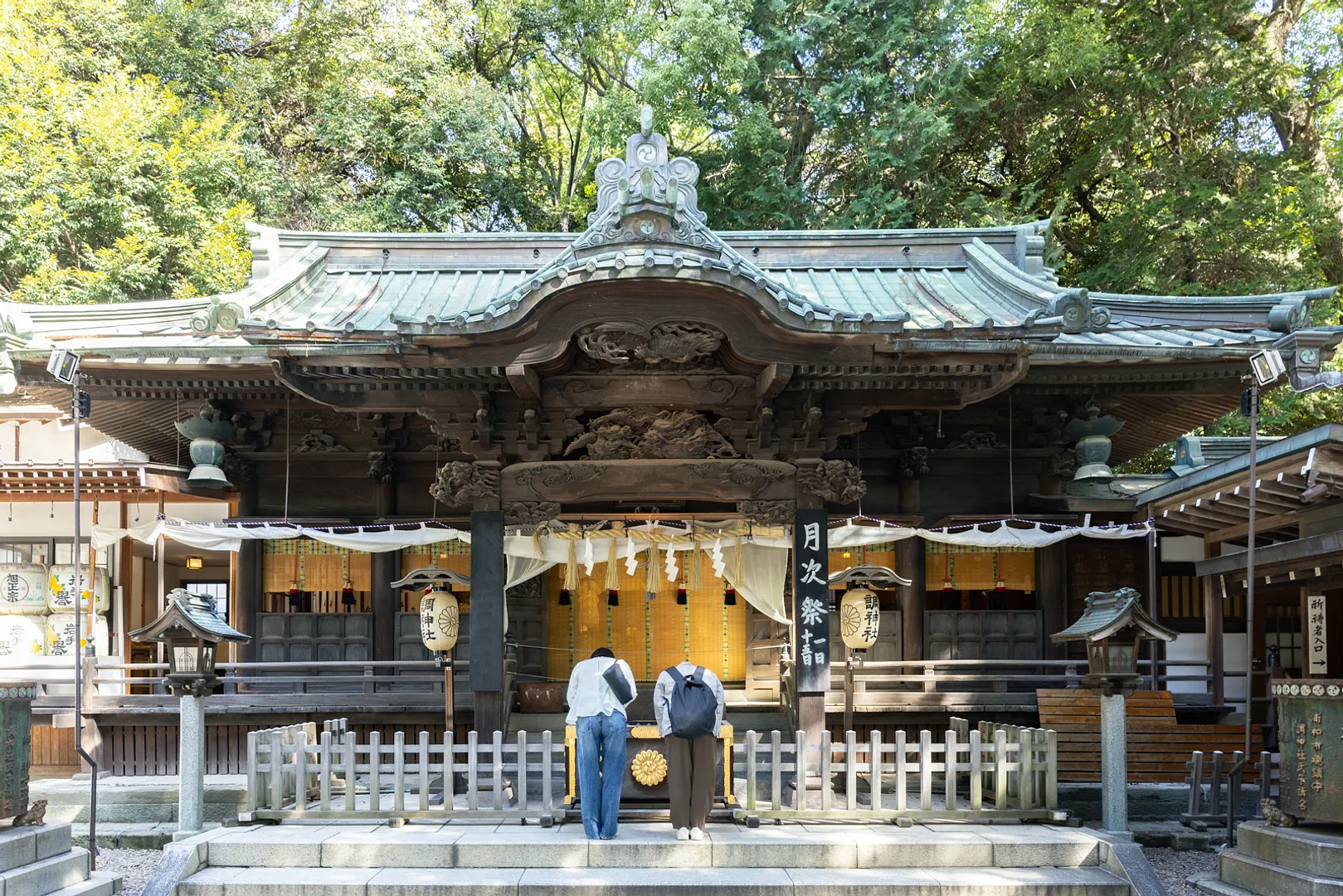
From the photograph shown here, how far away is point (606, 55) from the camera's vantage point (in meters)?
27.1

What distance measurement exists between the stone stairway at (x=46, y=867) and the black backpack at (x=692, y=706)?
460cm

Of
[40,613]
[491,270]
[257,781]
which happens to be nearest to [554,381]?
[491,270]

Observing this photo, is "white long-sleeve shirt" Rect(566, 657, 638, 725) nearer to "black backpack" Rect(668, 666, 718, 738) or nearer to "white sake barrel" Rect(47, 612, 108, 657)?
"black backpack" Rect(668, 666, 718, 738)

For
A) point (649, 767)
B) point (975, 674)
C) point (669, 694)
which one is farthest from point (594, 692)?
point (975, 674)

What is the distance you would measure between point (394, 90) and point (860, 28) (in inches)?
450

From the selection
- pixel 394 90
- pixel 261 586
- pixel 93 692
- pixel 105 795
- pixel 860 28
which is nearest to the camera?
pixel 105 795

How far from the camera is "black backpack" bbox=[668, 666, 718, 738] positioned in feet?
28.5

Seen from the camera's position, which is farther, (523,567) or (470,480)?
(523,567)

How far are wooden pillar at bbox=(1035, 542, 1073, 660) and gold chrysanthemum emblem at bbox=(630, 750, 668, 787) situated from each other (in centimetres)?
592

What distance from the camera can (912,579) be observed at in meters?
13.4

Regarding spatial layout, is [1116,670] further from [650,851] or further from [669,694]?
[650,851]

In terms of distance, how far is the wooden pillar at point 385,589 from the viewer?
13.2m

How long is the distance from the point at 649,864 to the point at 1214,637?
8.22m

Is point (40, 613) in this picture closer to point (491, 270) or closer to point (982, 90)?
point (491, 270)
